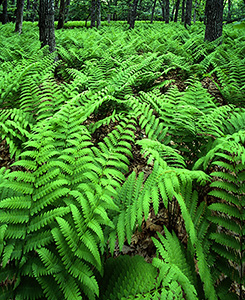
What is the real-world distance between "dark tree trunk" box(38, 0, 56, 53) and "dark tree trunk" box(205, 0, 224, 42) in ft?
15.0

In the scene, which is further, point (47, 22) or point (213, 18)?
point (213, 18)

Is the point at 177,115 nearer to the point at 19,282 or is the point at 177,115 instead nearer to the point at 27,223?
the point at 27,223

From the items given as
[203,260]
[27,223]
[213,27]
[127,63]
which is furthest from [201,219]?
[213,27]

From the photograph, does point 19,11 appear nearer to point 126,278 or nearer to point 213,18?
point 213,18

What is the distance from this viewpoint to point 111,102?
359 cm

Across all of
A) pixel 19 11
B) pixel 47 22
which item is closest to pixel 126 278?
pixel 47 22

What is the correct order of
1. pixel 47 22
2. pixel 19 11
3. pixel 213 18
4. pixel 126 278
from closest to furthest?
pixel 126 278 → pixel 47 22 → pixel 213 18 → pixel 19 11

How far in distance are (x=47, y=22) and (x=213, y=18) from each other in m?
4.89

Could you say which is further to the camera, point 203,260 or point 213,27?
point 213,27

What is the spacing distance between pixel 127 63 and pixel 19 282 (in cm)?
435

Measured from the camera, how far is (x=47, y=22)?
518 centimetres

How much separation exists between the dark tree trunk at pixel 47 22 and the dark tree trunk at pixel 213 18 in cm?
458

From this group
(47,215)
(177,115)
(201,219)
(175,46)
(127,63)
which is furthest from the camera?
(175,46)

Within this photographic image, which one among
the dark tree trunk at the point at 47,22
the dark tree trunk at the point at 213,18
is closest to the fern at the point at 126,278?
the dark tree trunk at the point at 47,22
